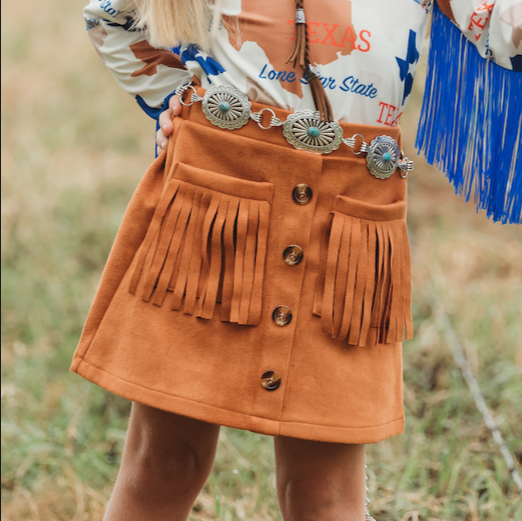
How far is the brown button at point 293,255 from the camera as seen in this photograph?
102 centimetres

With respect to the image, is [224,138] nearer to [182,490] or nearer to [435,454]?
[182,490]

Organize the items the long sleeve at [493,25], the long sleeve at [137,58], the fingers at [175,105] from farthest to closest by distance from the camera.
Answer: the long sleeve at [137,58] → the fingers at [175,105] → the long sleeve at [493,25]

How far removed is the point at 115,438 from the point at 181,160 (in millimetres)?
1339

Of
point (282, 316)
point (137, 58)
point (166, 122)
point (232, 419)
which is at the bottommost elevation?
point (232, 419)

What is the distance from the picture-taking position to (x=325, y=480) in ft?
3.59

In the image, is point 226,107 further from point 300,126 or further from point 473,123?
point 473,123

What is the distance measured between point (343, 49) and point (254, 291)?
0.40 m

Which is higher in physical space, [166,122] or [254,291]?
[166,122]

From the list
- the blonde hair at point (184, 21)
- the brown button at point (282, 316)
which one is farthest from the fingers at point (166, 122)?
the brown button at point (282, 316)

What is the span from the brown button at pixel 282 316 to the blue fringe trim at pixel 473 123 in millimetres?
407

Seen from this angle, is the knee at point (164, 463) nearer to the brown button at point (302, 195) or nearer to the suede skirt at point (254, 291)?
the suede skirt at point (254, 291)

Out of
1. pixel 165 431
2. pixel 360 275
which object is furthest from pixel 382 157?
pixel 165 431

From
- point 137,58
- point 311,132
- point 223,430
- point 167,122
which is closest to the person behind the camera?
point 311,132

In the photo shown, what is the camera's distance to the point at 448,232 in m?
3.41
